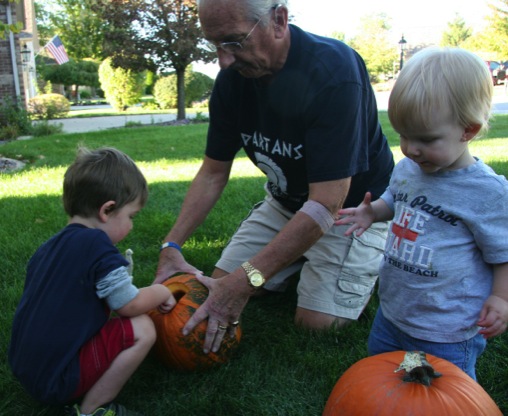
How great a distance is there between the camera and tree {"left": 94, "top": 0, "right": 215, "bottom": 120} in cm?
1557

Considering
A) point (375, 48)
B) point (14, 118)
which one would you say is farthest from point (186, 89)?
point (375, 48)

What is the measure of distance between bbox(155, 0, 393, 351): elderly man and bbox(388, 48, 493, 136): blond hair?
67cm

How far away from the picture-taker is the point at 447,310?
5.95 feet

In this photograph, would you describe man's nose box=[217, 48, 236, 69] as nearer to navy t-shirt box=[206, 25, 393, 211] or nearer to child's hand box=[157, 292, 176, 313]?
navy t-shirt box=[206, 25, 393, 211]

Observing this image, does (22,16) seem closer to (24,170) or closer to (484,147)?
(24,170)

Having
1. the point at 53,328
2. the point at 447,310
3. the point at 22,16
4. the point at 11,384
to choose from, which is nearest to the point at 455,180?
the point at 447,310

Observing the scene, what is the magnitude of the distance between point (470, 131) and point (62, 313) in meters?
1.54

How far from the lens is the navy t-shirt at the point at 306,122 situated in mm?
2361

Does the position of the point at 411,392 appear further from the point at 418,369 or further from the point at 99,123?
the point at 99,123

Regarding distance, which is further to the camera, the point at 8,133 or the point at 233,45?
the point at 8,133

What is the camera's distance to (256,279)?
7.20 ft

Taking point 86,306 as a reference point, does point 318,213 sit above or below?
above

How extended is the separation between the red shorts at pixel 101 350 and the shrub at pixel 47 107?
16454 millimetres

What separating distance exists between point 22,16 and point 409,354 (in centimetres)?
2356
